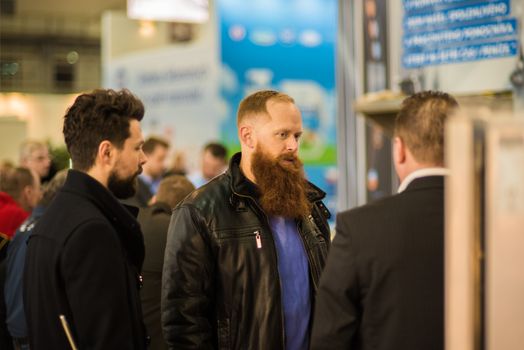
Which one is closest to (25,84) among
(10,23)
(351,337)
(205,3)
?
(10,23)

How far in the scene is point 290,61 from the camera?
27.3 feet

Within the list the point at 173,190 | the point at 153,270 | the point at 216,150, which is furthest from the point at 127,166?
the point at 216,150

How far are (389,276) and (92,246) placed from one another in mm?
836

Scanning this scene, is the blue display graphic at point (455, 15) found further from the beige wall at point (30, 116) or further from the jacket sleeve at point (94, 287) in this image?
the beige wall at point (30, 116)

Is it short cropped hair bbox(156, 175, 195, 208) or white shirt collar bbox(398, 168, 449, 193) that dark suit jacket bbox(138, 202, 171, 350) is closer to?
short cropped hair bbox(156, 175, 195, 208)

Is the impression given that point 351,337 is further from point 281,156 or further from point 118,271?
point 281,156

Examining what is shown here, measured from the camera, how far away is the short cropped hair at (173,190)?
3.89 metres

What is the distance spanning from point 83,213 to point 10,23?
29.2 m

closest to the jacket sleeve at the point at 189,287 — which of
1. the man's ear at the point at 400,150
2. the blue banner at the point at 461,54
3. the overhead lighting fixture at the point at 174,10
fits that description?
the man's ear at the point at 400,150

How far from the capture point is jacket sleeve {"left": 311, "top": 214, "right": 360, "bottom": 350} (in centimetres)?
206

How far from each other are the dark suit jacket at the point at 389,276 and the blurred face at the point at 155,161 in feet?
18.0

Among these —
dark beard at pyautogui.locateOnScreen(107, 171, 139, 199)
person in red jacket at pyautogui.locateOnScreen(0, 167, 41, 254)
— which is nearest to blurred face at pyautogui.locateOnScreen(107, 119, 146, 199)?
dark beard at pyautogui.locateOnScreen(107, 171, 139, 199)

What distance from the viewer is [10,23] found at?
2941cm

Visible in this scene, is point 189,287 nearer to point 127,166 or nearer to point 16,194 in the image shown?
point 127,166
